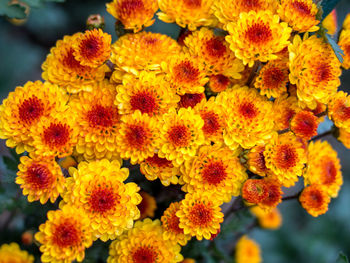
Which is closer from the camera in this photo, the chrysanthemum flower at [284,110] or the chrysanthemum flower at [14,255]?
the chrysanthemum flower at [284,110]

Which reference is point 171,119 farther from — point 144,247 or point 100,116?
point 144,247

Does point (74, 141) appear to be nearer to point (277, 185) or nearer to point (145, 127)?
point (145, 127)

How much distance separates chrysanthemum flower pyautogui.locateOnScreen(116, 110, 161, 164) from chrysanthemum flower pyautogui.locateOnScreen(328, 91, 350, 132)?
0.50m

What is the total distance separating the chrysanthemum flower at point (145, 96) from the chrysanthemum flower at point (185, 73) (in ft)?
0.08

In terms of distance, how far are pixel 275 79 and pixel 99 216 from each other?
595mm

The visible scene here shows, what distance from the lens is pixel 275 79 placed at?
3.42 feet

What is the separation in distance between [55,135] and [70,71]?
20 centimetres

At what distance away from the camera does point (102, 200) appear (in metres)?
0.95

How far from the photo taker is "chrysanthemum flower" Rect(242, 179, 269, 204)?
3.22ft

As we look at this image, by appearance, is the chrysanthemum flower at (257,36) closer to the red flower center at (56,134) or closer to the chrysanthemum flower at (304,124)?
the chrysanthemum flower at (304,124)

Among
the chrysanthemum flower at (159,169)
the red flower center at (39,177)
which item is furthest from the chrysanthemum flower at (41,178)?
the chrysanthemum flower at (159,169)

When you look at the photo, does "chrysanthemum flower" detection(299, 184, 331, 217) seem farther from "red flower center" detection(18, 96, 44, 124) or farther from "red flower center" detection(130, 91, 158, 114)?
"red flower center" detection(18, 96, 44, 124)

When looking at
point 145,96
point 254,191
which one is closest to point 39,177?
point 145,96

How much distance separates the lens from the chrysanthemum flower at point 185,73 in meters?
1.00
